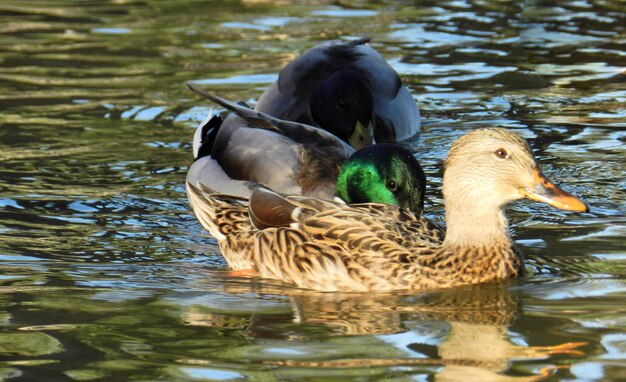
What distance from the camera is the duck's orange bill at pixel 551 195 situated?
280 inches

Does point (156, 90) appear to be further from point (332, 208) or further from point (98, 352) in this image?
point (98, 352)

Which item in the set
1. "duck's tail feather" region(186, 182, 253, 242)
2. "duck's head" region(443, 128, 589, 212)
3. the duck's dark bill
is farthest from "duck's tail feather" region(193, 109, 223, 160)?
"duck's head" region(443, 128, 589, 212)

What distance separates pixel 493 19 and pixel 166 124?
5072 millimetres

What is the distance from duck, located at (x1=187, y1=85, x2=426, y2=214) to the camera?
821 cm

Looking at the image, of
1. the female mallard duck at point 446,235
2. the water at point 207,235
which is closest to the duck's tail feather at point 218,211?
the water at point 207,235

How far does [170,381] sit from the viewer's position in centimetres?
575

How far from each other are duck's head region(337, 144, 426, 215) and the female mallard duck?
1.29 ft

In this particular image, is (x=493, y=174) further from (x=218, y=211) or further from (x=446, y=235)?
(x=218, y=211)

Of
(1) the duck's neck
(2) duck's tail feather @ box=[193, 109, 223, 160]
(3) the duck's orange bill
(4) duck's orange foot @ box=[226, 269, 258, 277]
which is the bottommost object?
(4) duck's orange foot @ box=[226, 269, 258, 277]

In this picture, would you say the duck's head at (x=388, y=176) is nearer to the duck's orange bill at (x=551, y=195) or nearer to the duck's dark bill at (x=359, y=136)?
the duck's orange bill at (x=551, y=195)

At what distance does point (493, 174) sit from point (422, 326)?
1107 mm

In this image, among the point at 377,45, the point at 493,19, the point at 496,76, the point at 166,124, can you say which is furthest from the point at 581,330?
the point at 493,19

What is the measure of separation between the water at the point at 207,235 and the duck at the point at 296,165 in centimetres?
38

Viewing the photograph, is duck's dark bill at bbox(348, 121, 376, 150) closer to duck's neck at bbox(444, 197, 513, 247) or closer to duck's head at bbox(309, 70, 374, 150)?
duck's head at bbox(309, 70, 374, 150)
